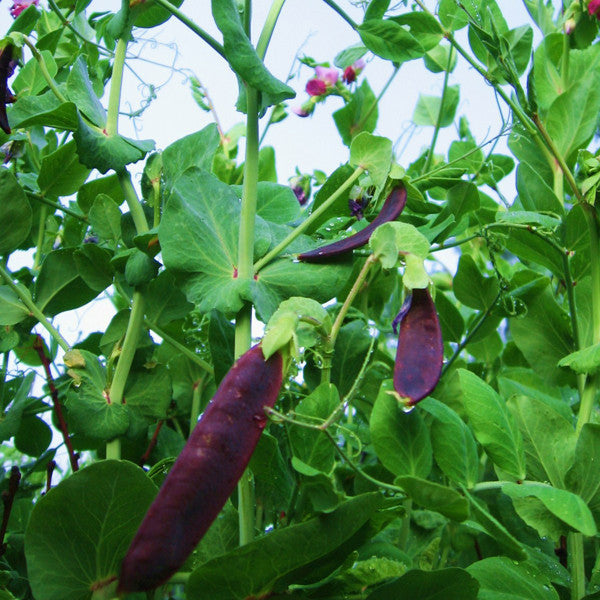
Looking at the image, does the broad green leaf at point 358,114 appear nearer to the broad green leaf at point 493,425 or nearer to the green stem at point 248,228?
the green stem at point 248,228

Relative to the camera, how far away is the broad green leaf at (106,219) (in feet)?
1.90

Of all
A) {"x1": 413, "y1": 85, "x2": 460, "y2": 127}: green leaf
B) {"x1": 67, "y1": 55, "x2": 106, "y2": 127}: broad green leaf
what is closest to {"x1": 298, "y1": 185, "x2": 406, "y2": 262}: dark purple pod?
{"x1": 67, "y1": 55, "x2": 106, "y2": 127}: broad green leaf

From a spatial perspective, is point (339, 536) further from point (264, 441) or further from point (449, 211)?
point (449, 211)

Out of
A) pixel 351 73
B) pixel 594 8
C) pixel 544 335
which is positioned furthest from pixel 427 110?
pixel 544 335

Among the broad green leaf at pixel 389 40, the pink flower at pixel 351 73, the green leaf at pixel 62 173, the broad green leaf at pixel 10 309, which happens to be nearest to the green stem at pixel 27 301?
the broad green leaf at pixel 10 309

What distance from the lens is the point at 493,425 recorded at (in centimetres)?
44

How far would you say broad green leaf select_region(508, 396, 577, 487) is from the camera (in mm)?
471

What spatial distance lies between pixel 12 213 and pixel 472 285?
1.21 ft

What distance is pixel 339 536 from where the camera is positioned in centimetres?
39

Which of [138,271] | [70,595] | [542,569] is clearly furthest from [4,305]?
[542,569]

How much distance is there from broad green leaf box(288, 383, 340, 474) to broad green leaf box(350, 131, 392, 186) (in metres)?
0.15

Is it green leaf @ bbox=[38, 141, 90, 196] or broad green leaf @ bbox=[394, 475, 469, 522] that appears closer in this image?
broad green leaf @ bbox=[394, 475, 469, 522]

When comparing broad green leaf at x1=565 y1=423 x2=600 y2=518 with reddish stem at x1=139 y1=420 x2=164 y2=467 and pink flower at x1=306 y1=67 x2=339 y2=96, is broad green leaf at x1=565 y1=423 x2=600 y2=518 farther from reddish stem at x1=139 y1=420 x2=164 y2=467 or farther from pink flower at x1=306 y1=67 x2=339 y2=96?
pink flower at x1=306 y1=67 x2=339 y2=96

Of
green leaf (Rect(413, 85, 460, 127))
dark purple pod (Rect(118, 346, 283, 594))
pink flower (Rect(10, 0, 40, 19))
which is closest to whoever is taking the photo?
dark purple pod (Rect(118, 346, 283, 594))
